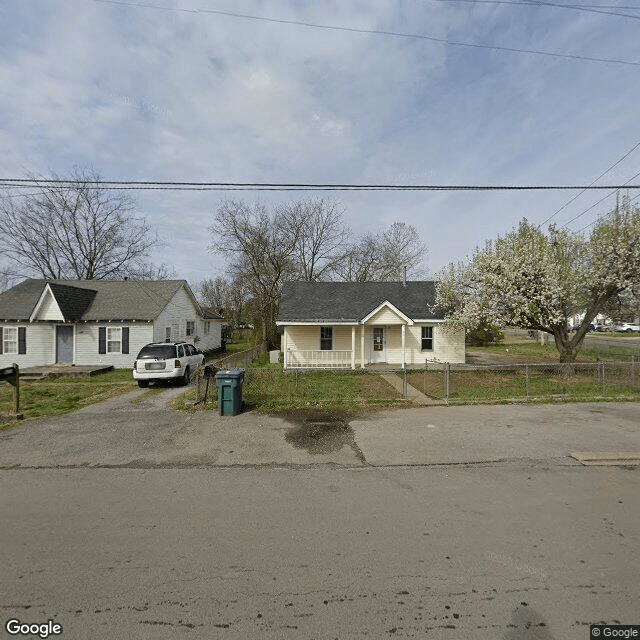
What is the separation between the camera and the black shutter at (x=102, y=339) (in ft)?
61.9

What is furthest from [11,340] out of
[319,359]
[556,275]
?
[556,275]

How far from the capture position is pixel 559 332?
14508 millimetres

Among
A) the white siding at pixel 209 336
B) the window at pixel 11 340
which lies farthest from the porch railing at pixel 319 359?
the window at pixel 11 340

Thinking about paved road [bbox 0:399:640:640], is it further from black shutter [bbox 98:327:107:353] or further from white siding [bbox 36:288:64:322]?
white siding [bbox 36:288:64:322]

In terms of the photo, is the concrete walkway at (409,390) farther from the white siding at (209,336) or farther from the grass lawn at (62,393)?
the white siding at (209,336)

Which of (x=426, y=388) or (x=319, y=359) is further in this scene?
(x=319, y=359)

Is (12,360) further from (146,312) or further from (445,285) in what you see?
(445,285)

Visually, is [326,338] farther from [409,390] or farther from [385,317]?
[409,390]

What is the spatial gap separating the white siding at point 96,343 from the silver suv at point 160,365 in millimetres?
6362

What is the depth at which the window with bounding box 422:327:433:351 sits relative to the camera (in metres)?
19.2

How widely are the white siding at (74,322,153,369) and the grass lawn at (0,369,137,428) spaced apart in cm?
209

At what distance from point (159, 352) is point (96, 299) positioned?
1068cm

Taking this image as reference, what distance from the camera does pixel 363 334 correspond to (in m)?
18.3

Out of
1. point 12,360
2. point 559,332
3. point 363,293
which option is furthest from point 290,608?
point 12,360
